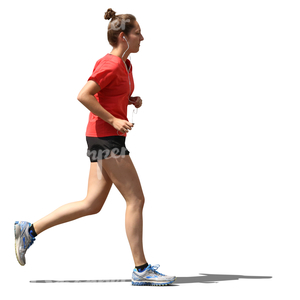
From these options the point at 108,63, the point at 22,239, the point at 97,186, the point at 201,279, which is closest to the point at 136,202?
the point at 97,186

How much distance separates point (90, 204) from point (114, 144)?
70 centimetres

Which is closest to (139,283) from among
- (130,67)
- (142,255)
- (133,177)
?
(142,255)

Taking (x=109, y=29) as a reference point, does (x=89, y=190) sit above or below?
below

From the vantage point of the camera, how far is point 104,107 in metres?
6.86

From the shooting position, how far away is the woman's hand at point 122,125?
6.67 m

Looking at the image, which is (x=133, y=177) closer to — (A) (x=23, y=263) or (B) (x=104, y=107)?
(B) (x=104, y=107)

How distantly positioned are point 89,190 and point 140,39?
1.67 m

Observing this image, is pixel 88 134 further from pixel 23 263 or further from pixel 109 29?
pixel 23 263

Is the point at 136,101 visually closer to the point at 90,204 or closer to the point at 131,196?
the point at 131,196

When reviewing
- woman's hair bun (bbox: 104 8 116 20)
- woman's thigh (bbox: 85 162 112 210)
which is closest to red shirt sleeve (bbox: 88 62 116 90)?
woman's hair bun (bbox: 104 8 116 20)

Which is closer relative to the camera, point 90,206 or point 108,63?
point 108,63

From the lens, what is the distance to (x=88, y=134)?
7.00 metres

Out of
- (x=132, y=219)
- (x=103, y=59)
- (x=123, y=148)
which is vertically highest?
(x=103, y=59)

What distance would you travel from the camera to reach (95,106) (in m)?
6.65
